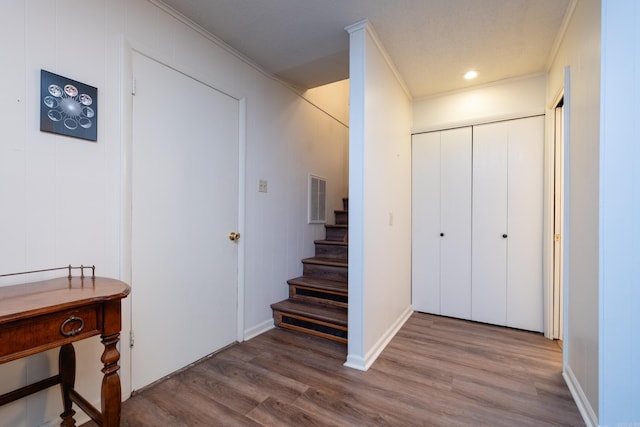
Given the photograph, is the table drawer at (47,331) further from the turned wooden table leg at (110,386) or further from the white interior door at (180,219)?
the white interior door at (180,219)

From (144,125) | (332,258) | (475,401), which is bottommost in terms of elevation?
(475,401)

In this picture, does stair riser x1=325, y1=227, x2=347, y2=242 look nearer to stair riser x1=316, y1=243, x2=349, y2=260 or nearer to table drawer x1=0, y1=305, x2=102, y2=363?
stair riser x1=316, y1=243, x2=349, y2=260

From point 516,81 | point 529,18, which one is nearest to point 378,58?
point 529,18

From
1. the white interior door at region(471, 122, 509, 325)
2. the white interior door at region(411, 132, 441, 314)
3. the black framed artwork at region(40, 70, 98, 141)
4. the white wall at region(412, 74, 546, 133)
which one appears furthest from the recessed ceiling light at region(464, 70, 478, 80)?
the black framed artwork at region(40, 70, 98, 141)

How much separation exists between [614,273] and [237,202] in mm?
2322

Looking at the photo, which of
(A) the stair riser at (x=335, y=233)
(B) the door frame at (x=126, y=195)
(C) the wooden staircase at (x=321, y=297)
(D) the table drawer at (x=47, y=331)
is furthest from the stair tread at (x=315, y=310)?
(D) the table drawer at (x=47, y=331)

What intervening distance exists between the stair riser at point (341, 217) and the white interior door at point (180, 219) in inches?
68.4

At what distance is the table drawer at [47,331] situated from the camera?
93 centimetres

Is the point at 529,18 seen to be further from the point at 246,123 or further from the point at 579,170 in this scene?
the point at 246,123

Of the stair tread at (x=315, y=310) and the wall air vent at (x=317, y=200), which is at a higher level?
the wall air vent at (x=317, y=200)

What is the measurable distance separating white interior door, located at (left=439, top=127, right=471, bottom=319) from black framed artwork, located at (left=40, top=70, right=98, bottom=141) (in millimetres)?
3004

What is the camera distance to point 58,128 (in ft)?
4.51

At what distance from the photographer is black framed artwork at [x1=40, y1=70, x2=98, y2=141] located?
134cm

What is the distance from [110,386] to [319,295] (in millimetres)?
1834
